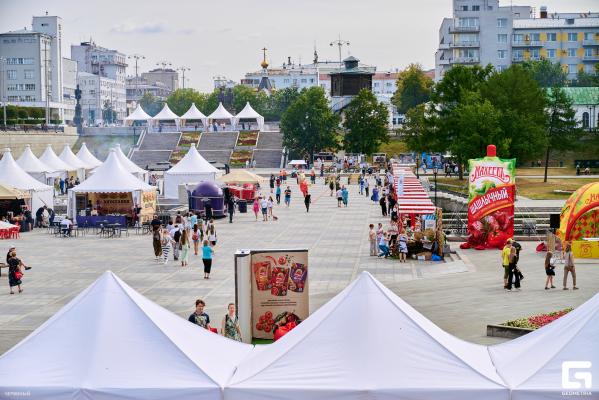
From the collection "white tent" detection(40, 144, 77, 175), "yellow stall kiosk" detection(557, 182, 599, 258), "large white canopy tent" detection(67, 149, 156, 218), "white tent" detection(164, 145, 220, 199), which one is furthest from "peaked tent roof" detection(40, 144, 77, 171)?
"yellow stall kiosk" detection(557, 182, 599, 258)

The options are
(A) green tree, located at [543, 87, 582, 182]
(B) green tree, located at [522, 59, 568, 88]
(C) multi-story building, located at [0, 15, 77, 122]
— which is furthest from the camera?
(C) multi-story building, located at [0, 15, 77, 122]

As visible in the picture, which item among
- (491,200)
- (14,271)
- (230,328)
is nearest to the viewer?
(230,328)

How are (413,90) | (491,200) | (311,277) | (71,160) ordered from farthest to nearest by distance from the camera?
(413,90) < (71,160) < (491,200) < (311,277)

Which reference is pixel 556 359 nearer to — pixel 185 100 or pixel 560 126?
pixel 560 126

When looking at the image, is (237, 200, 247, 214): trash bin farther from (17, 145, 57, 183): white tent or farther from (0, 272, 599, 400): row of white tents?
(0, 272, 599, 400): row of white tents

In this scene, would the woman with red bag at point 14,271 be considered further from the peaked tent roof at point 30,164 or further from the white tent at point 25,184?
the peaked tent roof at point 30,164

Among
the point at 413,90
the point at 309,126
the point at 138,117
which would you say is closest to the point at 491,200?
the point at 309,126

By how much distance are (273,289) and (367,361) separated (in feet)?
23.1

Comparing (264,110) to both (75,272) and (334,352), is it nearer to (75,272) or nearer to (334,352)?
(75,272)

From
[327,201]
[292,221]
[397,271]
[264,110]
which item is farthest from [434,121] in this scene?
[264,110]

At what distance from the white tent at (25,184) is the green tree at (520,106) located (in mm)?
29071

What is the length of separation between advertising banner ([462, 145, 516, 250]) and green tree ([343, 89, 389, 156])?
61.2 m

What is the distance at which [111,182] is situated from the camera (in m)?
42.8

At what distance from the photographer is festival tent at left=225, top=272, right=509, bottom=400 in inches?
432
